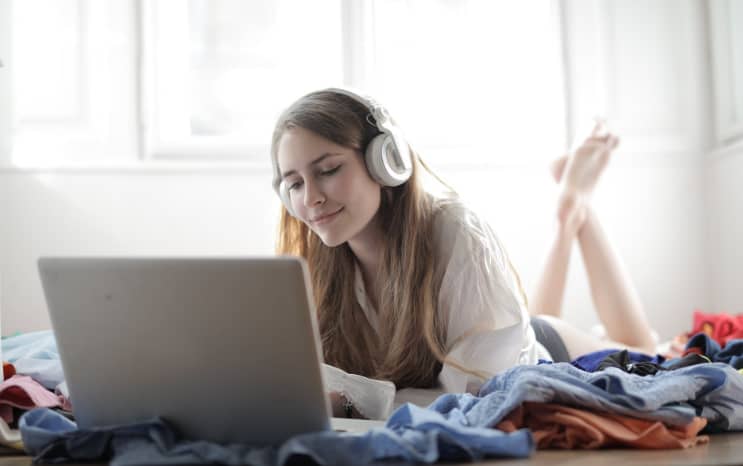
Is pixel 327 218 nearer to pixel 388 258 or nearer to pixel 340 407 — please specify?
pixel 388 258

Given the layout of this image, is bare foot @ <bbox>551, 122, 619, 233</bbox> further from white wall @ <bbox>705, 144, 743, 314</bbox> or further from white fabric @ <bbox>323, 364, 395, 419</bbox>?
white fabric @ <bbox>323, 364, 395, 419</bbox>

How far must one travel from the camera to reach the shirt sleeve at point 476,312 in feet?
4.23

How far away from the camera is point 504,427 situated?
87cm

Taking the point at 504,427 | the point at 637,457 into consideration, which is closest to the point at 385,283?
the point at 504,427

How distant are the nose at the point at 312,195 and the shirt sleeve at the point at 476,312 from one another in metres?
0.24

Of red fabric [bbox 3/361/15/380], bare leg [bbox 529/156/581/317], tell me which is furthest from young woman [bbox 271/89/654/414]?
bare leg [bbox 529/156/581/317]


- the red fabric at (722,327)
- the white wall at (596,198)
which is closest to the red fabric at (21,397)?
the white wall at (596,198)

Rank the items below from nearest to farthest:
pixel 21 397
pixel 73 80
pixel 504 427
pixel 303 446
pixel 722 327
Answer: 1. pixel 303 446
2. pixel 504 427
3. pixel 21 397
4. pixel 722 327
5. pixel 73 80

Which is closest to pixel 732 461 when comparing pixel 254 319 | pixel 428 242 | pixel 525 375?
pixel 525 375

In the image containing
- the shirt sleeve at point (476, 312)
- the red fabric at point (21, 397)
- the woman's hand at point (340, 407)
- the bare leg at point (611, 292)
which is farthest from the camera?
the bare leg at point (611, 292)

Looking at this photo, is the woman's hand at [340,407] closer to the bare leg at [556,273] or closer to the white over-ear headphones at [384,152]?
the white over-ear headphones at [384,152]

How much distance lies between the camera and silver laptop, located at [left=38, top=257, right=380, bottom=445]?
76cm

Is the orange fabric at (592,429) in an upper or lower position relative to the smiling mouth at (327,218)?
lower

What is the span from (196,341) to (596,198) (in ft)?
6.66
